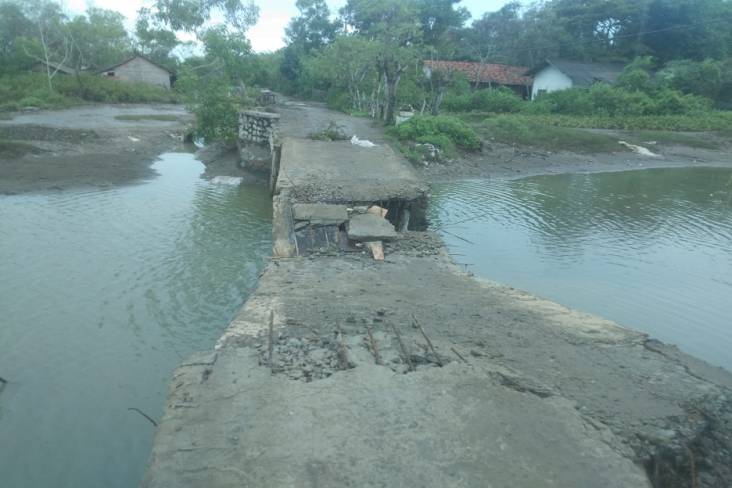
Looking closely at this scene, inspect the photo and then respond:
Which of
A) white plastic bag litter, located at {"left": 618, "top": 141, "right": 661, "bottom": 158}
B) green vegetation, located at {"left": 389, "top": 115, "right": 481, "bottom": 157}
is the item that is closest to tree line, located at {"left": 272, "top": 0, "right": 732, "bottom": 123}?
green vegetation, located at {"left": 389, "top": 115, "right": 481, "bottom": 157}

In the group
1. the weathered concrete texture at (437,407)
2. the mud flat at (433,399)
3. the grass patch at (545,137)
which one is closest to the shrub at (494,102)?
the grass patch at (545,137)

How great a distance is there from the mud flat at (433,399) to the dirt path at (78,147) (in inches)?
477

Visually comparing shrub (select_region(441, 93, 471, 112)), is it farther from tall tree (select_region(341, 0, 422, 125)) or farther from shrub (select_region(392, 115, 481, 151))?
shrub (select_region(392, 115, 481, 151))

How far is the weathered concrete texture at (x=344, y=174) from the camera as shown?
11.0 meters

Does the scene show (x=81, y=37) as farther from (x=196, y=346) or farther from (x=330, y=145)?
(x=196, y=346)

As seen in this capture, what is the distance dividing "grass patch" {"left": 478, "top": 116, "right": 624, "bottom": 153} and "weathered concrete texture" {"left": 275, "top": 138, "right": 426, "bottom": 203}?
1035 cm

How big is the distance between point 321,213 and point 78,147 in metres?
15.4

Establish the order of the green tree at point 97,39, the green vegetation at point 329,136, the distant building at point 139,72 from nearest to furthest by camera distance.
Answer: the green vegetation at point 329,136, the green tree at point 97,39, the distant building at point 139,72

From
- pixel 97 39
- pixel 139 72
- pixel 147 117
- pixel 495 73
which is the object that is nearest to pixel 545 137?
pixel 495 73

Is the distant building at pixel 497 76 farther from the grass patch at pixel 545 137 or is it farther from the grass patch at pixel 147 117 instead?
the grass patch at pixel 147 117

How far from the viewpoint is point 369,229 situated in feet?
29.7

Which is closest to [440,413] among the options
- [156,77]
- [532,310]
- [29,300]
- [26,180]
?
[532,310]

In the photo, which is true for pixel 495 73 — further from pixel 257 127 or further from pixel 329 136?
pixel 329 136

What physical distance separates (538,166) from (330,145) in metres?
10.7
